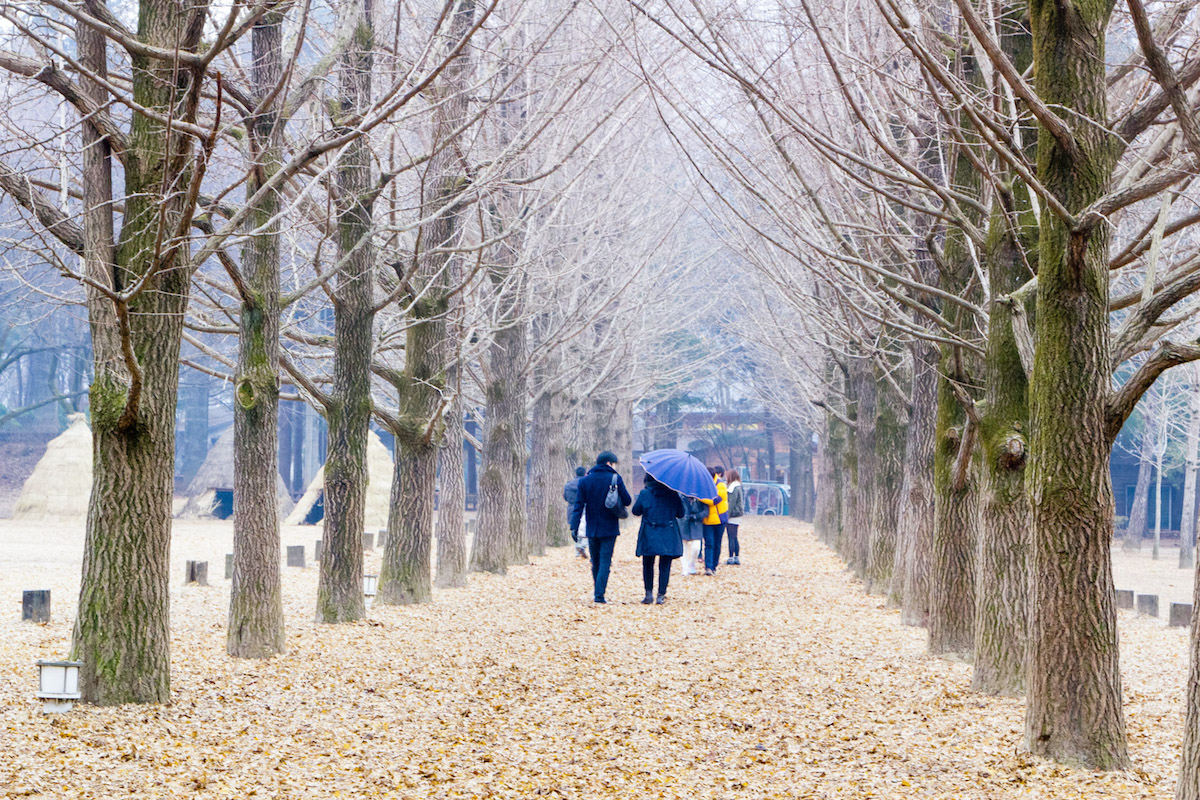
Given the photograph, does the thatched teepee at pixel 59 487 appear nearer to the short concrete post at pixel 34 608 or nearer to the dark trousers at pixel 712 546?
the dark trousers at pixel 712 546

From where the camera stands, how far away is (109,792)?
187 inches

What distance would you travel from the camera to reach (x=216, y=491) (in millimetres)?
32938

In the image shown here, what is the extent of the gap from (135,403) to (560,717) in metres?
3.13

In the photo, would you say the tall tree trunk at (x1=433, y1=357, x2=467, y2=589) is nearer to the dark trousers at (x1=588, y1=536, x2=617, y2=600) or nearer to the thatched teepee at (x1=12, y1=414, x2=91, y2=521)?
the dark trousers at (x1=588, y1=536, x2=617, y2=600)

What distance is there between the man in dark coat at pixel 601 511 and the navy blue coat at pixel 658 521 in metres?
0.26

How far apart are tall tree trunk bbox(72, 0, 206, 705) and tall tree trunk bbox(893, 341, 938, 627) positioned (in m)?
7.27

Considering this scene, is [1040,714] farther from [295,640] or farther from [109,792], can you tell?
[295,640]

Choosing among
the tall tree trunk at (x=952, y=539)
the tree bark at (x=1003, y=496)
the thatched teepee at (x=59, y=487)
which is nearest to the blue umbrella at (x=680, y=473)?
the tall tree trunk at (x=952, y=539)

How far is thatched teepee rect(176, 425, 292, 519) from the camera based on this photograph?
106 ft

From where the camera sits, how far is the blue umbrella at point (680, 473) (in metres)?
12.7

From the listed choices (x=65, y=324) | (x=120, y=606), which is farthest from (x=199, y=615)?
(x=65, y=324)

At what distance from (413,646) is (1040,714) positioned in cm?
544

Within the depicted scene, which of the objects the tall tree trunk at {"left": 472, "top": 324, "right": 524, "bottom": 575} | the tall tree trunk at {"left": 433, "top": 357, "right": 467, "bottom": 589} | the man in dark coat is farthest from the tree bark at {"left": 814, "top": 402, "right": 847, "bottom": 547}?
the man in dark coat

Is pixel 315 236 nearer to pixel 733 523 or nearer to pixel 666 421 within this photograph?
pixel 733 523
